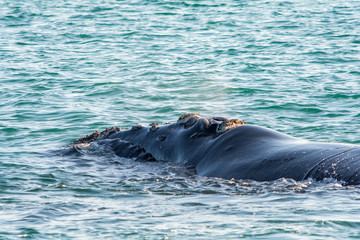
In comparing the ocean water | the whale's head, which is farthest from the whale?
the ocean water

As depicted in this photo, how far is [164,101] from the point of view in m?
19.3

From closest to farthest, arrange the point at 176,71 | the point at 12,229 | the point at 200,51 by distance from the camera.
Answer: the point at 12,229, the point at 176,71, the point at 200,51

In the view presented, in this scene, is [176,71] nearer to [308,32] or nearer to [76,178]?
[308,32]

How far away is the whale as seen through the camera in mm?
8625

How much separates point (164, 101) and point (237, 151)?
32.8ft

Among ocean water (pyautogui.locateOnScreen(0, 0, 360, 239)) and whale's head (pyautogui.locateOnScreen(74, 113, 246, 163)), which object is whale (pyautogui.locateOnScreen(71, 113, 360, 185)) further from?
ocean water (pyautogui.locateOnScreen(0, 0, 360, 239))

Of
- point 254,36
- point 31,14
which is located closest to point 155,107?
point 254,36

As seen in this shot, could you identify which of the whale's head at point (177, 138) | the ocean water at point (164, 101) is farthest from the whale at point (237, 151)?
the ocean water at point (164, 101)

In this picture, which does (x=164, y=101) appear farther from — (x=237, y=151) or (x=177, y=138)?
Answer: (x=237, y=151)

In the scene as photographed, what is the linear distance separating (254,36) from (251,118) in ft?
48.3

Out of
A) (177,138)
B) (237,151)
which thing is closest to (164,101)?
(177,138)

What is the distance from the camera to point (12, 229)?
7.39 metres

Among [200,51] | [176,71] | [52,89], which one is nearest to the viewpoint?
[52,89]

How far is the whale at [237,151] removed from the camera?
8.62m
